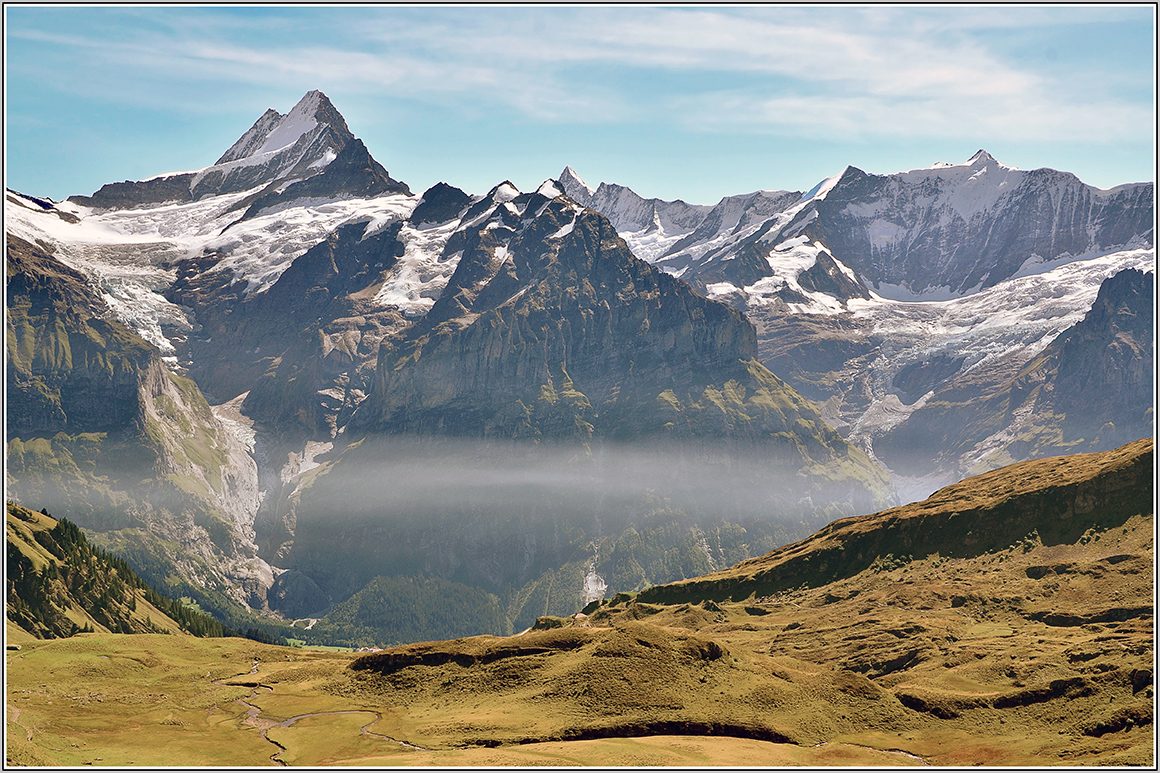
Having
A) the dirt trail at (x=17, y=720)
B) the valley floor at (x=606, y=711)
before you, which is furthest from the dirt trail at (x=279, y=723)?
the dirt trail at (x=17, y=720)

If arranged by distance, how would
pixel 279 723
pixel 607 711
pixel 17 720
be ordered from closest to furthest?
pixel 17 720
pixel 607 711
pixel 279 723

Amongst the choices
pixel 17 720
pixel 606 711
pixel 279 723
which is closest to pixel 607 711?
pixel 606 711

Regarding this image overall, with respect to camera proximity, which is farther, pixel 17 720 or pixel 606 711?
pixel 606 711

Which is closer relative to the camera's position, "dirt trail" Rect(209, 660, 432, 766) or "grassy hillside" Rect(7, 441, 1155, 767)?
"grassy hillside" Rect(7, 441, 1155, 767)

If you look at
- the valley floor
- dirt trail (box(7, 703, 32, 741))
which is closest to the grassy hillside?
the valley floor

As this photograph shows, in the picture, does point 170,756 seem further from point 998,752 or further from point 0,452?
point 998,752

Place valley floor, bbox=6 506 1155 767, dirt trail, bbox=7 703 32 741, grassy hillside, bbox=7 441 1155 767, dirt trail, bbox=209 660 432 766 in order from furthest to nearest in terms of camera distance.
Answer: dirt trail, bbox=209 660 432 766 < grassy hillside, bbox=7 441 1155 767 < valley floor, bbox=6 506 1155 767 < dirt trail, bbox=7 703 32 741

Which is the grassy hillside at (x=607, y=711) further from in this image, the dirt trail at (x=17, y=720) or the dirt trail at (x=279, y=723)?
the dirt trail at (x=17, y=720)

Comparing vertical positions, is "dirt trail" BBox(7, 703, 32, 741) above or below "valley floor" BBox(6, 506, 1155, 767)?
above

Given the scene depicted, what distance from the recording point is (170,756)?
144 m

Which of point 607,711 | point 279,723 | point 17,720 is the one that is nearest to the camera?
point 17,720

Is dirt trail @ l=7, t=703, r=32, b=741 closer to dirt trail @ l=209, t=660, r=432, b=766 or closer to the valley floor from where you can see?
the valley floor

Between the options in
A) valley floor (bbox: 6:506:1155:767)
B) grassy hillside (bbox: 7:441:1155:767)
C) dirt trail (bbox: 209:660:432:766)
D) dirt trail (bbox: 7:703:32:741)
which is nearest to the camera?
dirt trail (bbox: 7:703:32:741)

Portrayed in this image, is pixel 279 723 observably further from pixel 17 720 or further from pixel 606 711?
pixel 606 711
